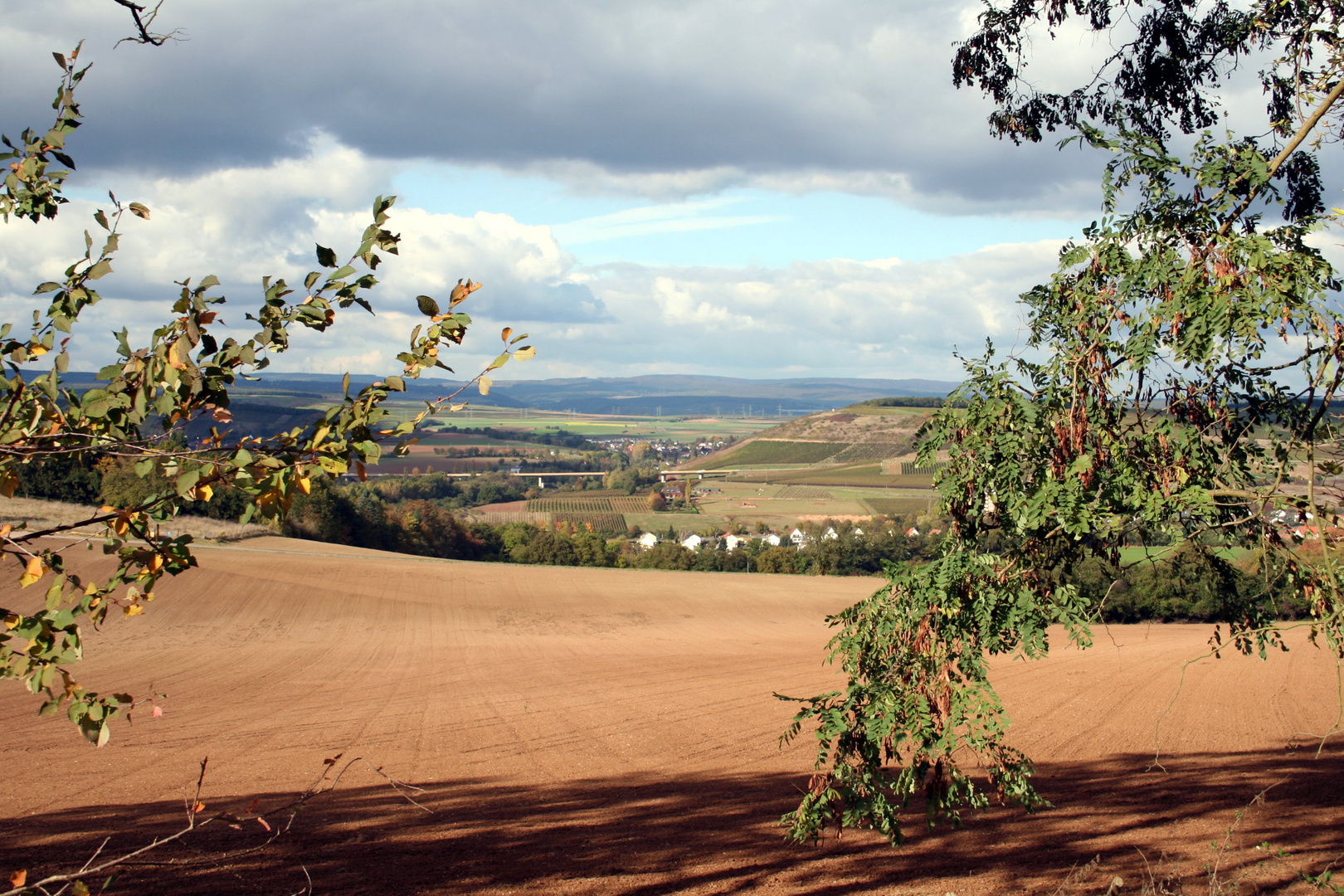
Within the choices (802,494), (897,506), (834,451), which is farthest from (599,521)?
(834,451)

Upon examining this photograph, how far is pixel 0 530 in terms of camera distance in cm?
271

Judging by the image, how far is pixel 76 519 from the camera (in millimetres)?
38812

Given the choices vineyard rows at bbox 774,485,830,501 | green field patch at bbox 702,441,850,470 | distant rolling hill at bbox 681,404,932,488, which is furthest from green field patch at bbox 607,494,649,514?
green field patch at bbox 702,441,850,470

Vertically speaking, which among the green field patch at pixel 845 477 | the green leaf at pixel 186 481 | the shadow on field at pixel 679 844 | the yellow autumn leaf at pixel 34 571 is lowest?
the green field patch at pixel 845 477

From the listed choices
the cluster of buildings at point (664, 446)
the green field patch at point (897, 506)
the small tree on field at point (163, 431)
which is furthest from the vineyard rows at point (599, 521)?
Result: the small tree on field at point (163, 431)

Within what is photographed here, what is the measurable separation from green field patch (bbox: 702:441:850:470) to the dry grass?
7602cm

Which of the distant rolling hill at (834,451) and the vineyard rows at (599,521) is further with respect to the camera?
the distant rolling hill at (834,451)

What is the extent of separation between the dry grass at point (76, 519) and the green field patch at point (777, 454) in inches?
2993

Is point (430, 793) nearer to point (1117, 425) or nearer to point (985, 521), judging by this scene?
point (985, 521)

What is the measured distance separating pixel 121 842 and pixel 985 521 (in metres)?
8.80

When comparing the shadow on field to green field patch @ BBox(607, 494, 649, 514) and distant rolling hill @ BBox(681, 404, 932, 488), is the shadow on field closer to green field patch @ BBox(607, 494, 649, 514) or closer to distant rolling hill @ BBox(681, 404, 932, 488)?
distant rolling hill @ BBox(681, 404, 932, 488)

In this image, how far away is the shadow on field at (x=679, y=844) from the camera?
7898 millimetres

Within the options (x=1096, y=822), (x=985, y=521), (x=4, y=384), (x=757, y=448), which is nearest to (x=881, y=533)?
(x=1096, y=822)

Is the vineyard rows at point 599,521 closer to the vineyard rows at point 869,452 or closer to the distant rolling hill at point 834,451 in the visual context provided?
the distant rolling hill at point 834,451
